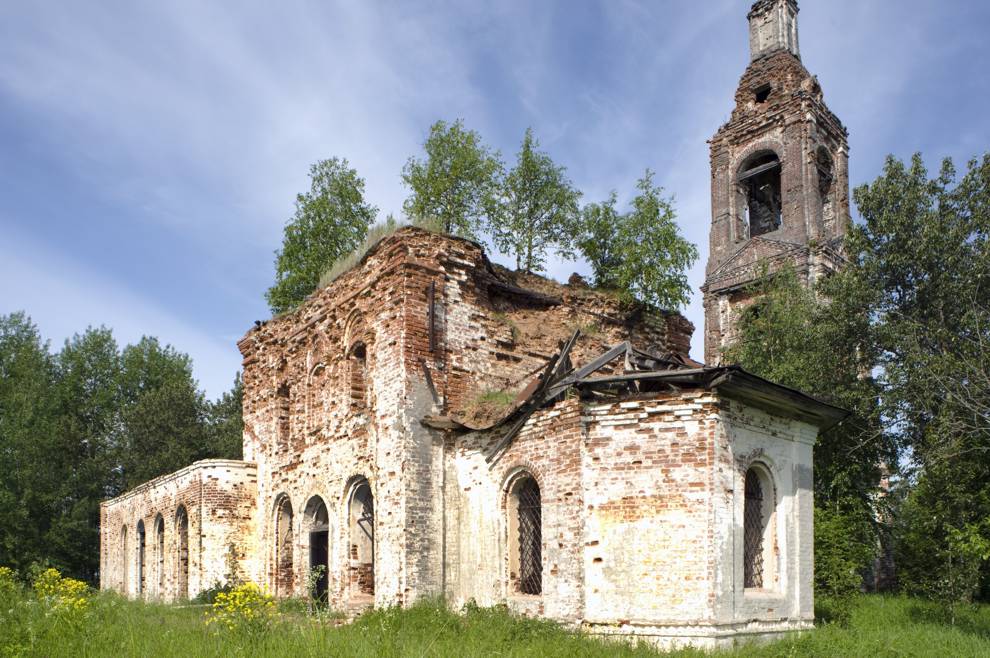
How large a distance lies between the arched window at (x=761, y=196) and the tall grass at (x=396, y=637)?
62.0 feet

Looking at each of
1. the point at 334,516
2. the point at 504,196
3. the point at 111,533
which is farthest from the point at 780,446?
the point at 111,533

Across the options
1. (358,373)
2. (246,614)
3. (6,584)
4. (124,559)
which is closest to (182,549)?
(124,559)

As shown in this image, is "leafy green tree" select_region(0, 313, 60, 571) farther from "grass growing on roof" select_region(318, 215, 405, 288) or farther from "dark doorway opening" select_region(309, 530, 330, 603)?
"grass growing on roof" select_region(318, 215, 405, 288)

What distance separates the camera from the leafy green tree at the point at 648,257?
1596cm

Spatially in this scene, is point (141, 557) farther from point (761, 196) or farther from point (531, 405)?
point (761, 196)

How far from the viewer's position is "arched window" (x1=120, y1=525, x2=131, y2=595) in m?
21.5

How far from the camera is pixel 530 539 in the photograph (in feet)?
38.0

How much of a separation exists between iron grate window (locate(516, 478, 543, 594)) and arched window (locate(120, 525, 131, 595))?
1412cm

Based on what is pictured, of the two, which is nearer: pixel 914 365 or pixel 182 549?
pixel 914 365

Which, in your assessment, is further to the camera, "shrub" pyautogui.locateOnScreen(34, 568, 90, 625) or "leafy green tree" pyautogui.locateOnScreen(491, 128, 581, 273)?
"leafy green tree" pyautogui.locateOnScreen(491, 128, 581, 273)

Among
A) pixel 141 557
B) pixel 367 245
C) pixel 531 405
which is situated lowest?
pixel 141 557

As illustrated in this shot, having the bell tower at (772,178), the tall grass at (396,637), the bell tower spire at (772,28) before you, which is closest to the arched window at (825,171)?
the bell tower at (772,178)

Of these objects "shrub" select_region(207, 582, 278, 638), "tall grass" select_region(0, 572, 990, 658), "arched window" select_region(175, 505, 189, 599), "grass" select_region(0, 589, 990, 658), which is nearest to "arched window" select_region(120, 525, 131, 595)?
"arched window" select_region(175, 505, 189, 599)

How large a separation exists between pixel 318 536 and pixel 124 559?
32.1 feet
